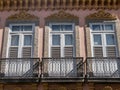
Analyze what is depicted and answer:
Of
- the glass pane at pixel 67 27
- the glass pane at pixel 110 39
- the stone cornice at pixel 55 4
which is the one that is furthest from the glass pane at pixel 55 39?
the glass pane at pixel 110 39

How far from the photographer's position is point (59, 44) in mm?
14719

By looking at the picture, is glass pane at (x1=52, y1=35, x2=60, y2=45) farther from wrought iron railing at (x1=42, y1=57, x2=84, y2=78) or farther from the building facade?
wrought iron railing at (x1=42, y1=57, x2=84, y2=78)

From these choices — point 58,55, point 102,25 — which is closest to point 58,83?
point 58,55

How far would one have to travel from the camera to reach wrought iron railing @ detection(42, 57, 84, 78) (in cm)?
1362

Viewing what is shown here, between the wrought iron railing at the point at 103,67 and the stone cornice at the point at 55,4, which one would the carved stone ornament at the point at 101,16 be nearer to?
the stone cornice at the point at 55,4

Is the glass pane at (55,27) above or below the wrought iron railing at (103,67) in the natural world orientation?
above

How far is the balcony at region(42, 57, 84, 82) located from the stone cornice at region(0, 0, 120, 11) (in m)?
2.97

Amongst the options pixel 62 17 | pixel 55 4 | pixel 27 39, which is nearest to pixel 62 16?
pixel 62 17

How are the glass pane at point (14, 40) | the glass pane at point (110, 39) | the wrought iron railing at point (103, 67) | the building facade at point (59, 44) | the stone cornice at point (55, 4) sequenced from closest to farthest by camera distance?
the building facade at point (59, 44) < the wrought iron railing at point (103, 67) < the glass pane at point (110, 39) < the glass pane at point (14, 40) < the stone cornice at point (55, 4)

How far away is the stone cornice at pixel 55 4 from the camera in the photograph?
1546cm

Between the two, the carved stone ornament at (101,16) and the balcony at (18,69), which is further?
the carved stone ornament at (101,16)

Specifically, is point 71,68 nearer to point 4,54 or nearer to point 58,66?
point 58,66

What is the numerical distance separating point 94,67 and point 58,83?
1.80 m

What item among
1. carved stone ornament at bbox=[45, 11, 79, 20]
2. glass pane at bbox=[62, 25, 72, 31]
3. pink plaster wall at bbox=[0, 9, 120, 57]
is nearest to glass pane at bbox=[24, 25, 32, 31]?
pink plaster wall at bbox=[0, 9, 120, 57]
